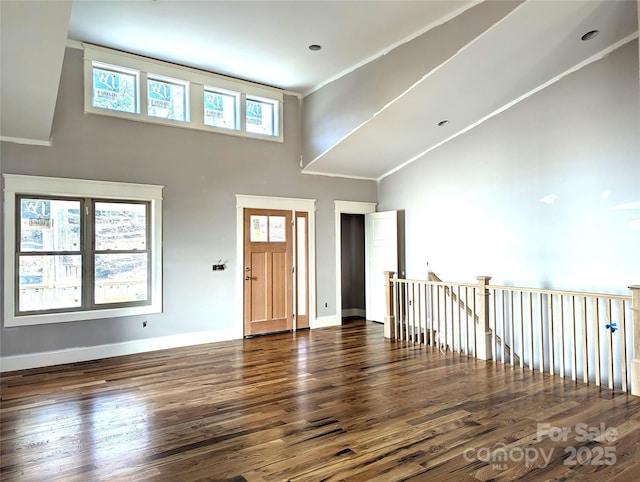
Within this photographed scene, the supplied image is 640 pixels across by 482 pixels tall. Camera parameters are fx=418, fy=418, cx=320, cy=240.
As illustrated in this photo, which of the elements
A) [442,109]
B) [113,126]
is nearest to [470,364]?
[442,109]

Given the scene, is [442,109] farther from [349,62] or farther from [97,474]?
[97,474]

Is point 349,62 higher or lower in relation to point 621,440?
higher

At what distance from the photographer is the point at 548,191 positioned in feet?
17.4

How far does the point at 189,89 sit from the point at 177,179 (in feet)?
4.17

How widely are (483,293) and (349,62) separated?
3472mm

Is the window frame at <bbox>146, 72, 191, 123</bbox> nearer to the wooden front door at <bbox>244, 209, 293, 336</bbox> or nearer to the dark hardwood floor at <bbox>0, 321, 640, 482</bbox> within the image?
the wooden front door at <bbox>244, 209, 293, 336</bbox>

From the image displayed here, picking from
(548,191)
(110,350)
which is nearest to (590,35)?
(548,191)

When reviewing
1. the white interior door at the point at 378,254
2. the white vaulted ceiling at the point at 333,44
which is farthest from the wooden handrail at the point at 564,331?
the white vaulted ceiling at the point at 333,44

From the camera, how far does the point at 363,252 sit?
831 cm

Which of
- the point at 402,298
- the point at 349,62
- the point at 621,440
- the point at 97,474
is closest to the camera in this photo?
the point at 97,474

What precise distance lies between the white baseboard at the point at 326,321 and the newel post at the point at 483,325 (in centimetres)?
273

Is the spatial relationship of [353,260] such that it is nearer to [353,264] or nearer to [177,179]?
[353,264]

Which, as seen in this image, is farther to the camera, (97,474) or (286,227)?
(286,227)

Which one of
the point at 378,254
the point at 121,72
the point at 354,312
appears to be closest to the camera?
the point at 121,72
